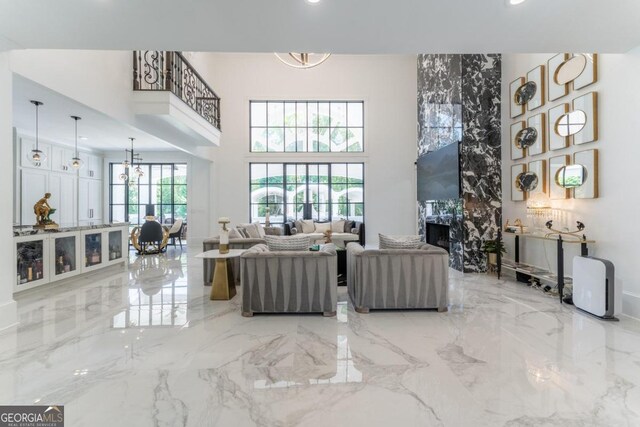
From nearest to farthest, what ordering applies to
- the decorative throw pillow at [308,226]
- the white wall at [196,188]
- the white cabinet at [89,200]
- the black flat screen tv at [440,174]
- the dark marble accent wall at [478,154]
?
the dark marble accent wall at [478,154] < the black flat screen tv at [440,174] < the white cabinet at [89,200] < the decorative throw pillow at [308,226] < the white wall at [196,188]

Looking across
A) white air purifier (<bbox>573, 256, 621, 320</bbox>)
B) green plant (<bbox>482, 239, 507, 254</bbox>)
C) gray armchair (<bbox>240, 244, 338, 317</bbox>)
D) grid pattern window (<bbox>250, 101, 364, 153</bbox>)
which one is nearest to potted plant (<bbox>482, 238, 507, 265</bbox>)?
green plant (<bbox>482, 239, 507, 254</bbox>)

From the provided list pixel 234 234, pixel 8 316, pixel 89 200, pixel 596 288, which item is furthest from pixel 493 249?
pixel 89 200

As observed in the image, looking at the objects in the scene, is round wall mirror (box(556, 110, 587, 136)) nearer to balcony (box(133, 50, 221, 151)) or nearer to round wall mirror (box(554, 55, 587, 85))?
round wall mirror (box(554, 55, 587, 85))

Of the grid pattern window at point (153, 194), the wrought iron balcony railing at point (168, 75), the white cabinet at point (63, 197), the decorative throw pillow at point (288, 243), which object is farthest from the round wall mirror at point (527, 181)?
the white cabinet at point (63, 197)

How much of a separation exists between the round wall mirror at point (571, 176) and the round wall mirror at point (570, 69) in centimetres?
123

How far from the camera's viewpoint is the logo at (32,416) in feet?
6.02

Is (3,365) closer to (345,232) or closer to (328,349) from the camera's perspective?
(328,349)

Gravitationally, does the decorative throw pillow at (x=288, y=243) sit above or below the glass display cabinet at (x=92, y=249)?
above

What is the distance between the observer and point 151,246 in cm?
884

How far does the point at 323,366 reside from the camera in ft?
7.99

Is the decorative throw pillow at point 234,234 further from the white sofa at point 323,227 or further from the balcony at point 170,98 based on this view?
the white sofa at point 323,227

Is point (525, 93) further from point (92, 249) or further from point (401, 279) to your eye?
point (92, 249)

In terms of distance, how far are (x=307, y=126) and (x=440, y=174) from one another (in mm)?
5127

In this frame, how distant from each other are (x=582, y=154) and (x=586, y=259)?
4.82 feet
